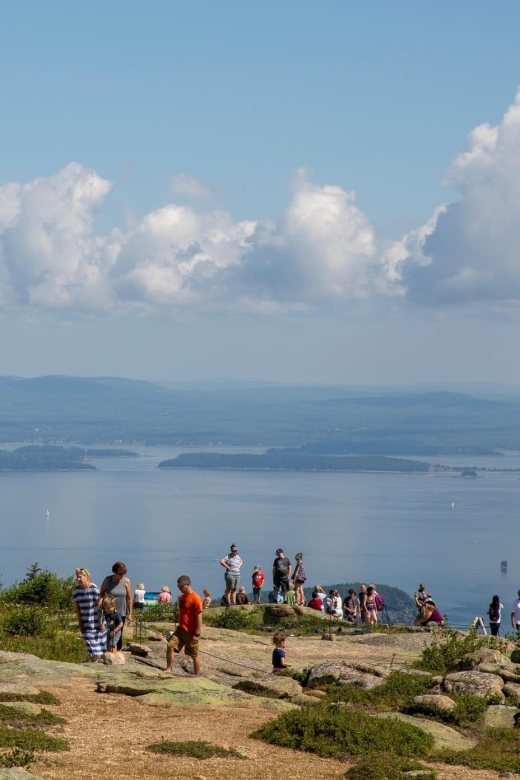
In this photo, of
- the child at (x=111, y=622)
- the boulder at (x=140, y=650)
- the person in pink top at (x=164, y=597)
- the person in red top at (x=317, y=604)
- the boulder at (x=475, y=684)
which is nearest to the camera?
the boulder at (x=475, y=684)

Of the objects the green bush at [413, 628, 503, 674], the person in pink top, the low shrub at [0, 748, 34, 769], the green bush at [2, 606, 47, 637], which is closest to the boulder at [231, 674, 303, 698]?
the green bush at [413, 628, 503, 674]

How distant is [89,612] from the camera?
1506 centimetres

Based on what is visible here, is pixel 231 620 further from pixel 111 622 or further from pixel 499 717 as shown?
pixel 499 717

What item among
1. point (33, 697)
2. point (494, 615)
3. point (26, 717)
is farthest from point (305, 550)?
point (26, 717)

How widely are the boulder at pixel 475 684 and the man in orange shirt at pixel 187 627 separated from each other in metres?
3.46

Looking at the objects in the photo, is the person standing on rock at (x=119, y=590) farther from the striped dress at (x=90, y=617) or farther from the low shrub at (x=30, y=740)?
the low shrub at (x=30, y=740)

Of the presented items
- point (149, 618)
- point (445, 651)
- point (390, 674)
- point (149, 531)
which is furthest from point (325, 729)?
point (149, 531)

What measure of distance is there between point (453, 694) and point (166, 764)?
5.33m

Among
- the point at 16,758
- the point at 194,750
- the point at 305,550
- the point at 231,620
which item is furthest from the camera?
the point at 305,550

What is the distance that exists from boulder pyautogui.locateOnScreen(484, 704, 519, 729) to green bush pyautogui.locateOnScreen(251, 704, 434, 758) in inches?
65.8

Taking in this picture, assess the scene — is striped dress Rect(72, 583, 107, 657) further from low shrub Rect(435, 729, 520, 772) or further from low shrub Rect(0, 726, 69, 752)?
low shrub Rect(435, 729, 520, 772)

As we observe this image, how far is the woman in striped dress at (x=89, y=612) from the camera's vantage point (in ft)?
49.3

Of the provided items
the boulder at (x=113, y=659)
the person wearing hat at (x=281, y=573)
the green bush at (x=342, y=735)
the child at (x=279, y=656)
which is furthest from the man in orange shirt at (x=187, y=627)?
the person wearing hat at (x=281, y=573)

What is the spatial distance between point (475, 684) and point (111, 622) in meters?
5.37
